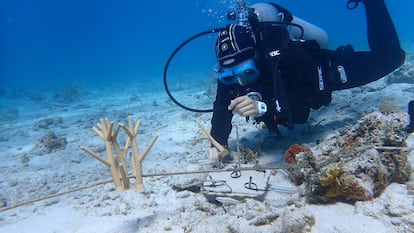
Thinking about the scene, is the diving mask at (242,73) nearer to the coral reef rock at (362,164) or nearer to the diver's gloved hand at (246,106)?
the diver's gloved hand at (246,106)

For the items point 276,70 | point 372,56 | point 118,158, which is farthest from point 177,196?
point 372,56

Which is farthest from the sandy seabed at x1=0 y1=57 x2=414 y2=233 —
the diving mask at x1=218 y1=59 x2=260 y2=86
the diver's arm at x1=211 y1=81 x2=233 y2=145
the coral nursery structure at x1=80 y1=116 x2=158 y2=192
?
the diving mask at x1=218 y1=59 x2=260 y2=86

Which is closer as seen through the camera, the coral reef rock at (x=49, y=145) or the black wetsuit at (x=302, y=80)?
the black wetsuit at (x=302, y=80)

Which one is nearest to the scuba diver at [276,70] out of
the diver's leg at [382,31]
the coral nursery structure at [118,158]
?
the diver's leg at [382,31]

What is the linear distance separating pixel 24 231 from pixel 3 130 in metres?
8.64

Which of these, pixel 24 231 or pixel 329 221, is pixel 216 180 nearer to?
pixel 329 221

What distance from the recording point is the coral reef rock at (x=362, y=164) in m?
2.57

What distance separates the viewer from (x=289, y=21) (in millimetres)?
4930

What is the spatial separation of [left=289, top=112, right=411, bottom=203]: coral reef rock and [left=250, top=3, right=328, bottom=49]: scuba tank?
7.07 ft

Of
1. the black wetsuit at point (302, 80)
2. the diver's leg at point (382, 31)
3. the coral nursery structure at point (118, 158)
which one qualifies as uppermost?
the diver's leg at point (382, 31)

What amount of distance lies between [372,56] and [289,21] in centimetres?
234

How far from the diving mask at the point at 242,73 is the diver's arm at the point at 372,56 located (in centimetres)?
192

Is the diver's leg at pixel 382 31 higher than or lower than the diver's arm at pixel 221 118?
higher

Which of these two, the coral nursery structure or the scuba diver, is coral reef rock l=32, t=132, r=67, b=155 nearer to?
the scuba diver
